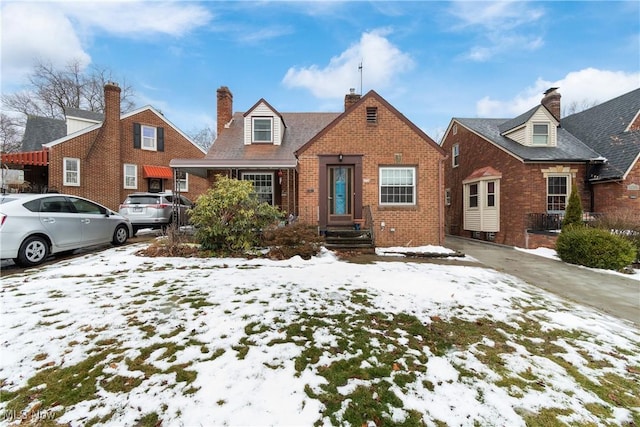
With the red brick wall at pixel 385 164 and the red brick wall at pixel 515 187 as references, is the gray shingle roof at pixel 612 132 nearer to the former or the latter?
the red brick wall at pixel 515 187

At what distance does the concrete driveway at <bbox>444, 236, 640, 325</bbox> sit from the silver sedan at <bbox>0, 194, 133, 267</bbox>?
11.4m

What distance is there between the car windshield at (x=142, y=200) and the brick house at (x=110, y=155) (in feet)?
13.8

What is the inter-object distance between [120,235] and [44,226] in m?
2.65

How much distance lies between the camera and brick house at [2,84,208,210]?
51.5 ft

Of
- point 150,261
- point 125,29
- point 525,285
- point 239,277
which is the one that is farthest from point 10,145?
point 525,285

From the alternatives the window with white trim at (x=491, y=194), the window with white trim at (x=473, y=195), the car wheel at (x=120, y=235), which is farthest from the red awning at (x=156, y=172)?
the window with white trim at (x=491, y=194)

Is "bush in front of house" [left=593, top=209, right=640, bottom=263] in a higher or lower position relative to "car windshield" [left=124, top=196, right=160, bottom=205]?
lower

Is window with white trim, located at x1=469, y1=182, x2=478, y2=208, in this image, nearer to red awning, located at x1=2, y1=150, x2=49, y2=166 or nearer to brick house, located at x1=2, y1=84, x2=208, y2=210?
brick house, located at x1=2, y1=84, x2=208, y2=210

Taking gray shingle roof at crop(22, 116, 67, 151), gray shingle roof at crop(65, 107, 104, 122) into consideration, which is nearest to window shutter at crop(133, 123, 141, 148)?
gray shingle roof at crop(65, 107, 104, 122)

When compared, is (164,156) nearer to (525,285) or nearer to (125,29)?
(125,29)

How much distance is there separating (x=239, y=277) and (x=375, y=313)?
2866 mm

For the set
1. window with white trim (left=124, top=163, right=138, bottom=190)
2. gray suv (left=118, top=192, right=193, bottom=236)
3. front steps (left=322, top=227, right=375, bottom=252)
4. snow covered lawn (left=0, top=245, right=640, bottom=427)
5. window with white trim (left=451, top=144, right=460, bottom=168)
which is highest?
window with white trim (left=451, top=144, right=460, bottom=168)

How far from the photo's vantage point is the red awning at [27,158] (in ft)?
47.6

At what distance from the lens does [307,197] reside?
10750mm
